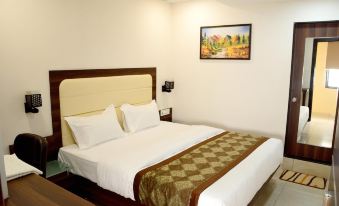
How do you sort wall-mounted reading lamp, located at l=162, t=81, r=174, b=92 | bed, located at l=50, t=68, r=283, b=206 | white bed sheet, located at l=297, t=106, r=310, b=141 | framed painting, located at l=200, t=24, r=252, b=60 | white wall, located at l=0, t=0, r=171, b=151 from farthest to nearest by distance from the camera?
wall-mounted reading lamp, located at l=162, t=81, r=174, b=92, framed painting, located at l=200, t=24, r=252, b=60, white bed sheet, located at l=297, t=106, r=310, b=141, white wall, located at l=0, t=0, r=171, b=151, bed, located at l=50, t=68, r=283, b=206

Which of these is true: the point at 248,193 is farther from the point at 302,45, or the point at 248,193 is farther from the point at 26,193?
the point at 302,45

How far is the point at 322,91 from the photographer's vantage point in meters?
3.61

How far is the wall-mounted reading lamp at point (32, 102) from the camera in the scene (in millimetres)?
2633

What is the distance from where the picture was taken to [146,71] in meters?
4.16

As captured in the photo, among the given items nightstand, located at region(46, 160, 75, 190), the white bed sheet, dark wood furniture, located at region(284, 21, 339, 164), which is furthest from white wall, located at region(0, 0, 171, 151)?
the white bed sheet

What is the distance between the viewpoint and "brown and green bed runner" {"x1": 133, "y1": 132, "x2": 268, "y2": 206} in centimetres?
209

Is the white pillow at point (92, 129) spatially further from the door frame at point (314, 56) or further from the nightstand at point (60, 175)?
the door frame at point (314, 56)

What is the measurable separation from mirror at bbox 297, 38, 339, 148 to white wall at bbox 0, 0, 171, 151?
241 centimetres

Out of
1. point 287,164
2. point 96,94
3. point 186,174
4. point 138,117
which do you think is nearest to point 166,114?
point 138,117

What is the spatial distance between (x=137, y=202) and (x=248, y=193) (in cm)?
98

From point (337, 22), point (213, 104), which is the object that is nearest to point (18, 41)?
point (213, 104)

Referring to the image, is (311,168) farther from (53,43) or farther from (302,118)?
(53,43)

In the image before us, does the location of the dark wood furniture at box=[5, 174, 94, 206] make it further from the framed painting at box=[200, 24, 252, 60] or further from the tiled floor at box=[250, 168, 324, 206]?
the framed painting at box=[200, 24, 252, 60]

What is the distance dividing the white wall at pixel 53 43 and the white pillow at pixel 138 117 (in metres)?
0.64
